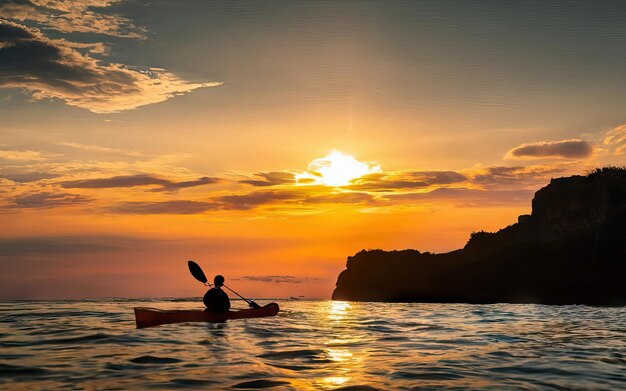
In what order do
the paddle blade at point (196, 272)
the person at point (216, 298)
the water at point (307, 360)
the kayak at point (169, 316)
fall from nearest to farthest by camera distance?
the water at point (307, 360)
the kayak at point (169, 316)
the person at point (216, 298)
the paddle blade at point (196, 272)

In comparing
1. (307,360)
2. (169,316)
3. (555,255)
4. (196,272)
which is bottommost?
(307,360)

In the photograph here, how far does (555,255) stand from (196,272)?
6005 centimetres

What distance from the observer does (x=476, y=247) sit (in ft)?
303

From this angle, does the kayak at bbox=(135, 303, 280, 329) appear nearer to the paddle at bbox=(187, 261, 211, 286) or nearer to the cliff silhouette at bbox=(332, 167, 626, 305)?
the paddle at bbox=(187, 261, 211, 286)

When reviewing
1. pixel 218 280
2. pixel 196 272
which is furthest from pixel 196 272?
pixel 218 280

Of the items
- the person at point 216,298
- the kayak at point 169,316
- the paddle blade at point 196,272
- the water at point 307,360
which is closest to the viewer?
the water at point 307,360

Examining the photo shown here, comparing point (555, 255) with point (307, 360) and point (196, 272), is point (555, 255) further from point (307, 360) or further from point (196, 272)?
point (307, 360)

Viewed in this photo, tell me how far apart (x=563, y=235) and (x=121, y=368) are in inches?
2843

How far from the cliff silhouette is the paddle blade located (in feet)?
174

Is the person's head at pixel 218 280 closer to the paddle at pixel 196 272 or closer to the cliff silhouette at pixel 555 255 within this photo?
the paddle at pixel 196 272

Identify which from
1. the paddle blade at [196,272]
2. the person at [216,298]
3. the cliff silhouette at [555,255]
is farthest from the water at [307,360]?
the cliff silhouette at [555,255]

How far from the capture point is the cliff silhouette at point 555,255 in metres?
67.8

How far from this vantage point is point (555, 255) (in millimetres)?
74625

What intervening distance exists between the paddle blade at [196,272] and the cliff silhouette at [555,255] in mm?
52992
